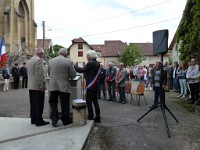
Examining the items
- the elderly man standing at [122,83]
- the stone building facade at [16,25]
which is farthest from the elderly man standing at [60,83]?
the stone building facade at [16,25]

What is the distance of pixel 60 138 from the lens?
658 centimetres

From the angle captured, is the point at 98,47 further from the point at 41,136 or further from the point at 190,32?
the point at 41,136

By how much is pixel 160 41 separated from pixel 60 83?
3161mm

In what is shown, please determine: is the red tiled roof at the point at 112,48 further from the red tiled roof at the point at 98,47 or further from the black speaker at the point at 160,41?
the black speaker at the point at 160,41

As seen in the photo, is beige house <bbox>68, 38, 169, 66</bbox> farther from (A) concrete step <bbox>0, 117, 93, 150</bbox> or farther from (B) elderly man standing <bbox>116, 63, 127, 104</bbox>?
(A) concrete step <bbox>0, 117, 93, 150</bbox>

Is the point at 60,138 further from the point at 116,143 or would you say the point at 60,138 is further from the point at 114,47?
the point at 114,47

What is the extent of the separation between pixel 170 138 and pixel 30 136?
3304 millimetres

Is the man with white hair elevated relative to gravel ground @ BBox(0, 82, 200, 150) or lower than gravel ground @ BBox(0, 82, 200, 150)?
elevated

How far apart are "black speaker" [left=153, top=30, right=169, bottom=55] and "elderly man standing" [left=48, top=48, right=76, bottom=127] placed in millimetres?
2643

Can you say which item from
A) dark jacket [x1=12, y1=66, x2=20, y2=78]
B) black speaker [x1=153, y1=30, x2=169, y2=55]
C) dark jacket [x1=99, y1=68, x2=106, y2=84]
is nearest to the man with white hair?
black speaker [x1=153, y1=30, x2=169, y2=55]

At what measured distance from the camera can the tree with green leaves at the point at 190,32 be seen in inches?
554

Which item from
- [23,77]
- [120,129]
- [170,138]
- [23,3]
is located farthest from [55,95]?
[23,3]

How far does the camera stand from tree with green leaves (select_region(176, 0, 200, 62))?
46.2 feet

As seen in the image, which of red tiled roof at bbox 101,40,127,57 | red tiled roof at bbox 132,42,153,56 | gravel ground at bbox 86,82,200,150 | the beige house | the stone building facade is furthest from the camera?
red tiled roof at bbox 132,42,153,56
